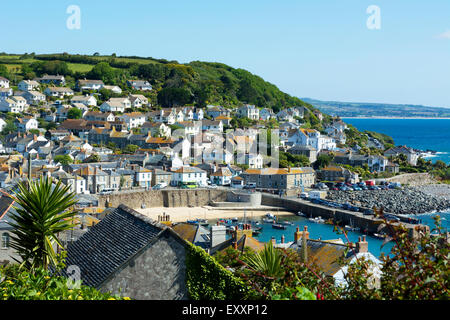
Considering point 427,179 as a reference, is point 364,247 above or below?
above

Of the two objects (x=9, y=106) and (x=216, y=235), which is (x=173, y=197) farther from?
(x=9, y=106)

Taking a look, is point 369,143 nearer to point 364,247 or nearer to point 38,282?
point 364,247

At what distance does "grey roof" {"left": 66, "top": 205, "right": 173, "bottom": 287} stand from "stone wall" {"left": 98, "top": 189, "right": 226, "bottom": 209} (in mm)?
46792

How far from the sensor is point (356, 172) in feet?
246

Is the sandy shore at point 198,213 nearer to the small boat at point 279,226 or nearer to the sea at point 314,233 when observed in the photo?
the sea at point 314,233

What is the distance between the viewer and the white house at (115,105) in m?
97.9

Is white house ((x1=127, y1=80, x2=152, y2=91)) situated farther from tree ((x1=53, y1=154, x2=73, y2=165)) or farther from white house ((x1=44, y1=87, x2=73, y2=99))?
tree ((x1=53, y1=154, x2=73, y2=165))

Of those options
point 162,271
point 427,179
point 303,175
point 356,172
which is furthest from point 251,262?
point 427,179

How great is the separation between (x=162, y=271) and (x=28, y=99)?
327ft

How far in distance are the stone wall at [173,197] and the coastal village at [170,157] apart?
0.36 feet

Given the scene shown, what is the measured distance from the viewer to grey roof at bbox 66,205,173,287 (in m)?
9.12

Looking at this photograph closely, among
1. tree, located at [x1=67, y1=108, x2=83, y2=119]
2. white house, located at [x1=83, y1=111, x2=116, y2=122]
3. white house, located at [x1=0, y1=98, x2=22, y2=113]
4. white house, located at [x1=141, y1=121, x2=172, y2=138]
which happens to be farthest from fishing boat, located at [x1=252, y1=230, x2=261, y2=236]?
white house, located at [x1=0, y1=98, x2=22, y2=113]

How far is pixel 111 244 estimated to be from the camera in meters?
10.0

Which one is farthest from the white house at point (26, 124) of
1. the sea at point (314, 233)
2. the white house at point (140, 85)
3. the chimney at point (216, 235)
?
the chimney at point (216, 235)
